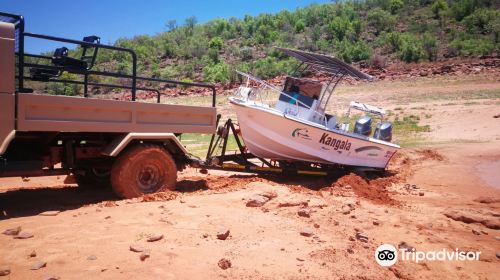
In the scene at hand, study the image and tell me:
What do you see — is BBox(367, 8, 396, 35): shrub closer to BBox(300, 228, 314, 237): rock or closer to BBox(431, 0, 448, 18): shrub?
BBox(431, 0, 448, 18): shrub

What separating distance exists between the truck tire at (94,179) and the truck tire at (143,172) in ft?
3.46

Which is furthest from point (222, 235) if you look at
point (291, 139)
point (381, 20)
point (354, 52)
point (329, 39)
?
point (381, 20)

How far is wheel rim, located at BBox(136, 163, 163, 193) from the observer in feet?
22.6

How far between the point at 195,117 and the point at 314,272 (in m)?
3.94

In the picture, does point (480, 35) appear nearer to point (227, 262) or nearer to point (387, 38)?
point (387, 38)

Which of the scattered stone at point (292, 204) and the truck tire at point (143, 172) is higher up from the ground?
the truck tire at point (143, 172)

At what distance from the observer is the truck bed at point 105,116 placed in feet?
18.6

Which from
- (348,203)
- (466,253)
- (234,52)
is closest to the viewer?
(466,253)

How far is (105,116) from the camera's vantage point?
636 cm

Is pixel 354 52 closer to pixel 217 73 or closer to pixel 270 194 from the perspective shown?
pixel 217 73

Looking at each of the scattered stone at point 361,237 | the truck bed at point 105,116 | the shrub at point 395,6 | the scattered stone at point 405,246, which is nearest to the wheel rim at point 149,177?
the truck bed at point 105,116

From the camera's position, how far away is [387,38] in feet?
114

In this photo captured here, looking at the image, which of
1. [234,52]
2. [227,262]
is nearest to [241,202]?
[227,262]

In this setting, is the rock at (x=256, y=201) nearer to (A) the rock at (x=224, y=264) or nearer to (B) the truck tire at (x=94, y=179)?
(A) the rock at (x=224, y=264)
